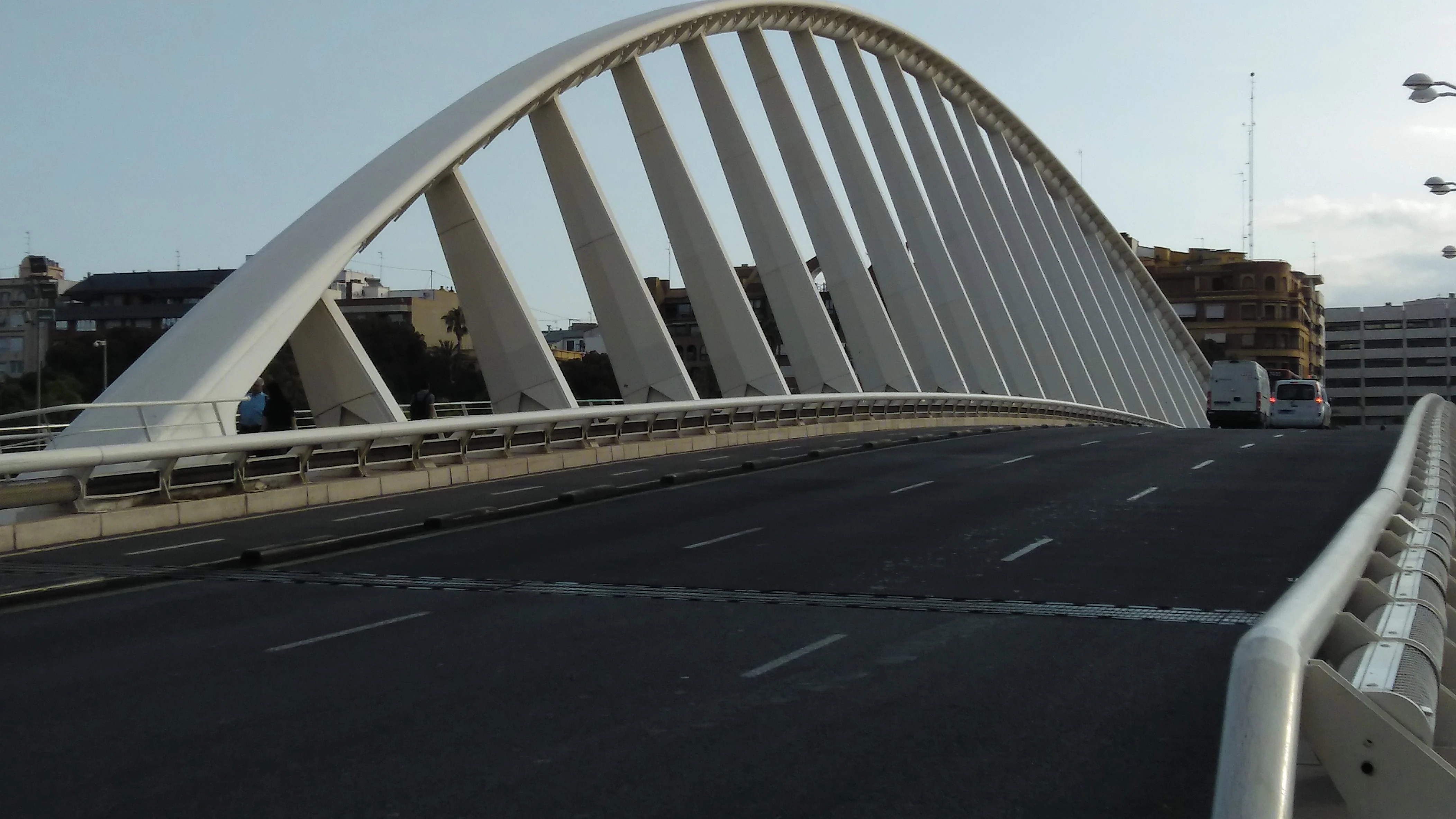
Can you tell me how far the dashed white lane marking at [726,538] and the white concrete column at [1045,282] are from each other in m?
50.8

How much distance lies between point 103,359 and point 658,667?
63234mm

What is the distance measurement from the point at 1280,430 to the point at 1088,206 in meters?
44.3

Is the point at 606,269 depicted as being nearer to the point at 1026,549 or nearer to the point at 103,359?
the point at 1026,549

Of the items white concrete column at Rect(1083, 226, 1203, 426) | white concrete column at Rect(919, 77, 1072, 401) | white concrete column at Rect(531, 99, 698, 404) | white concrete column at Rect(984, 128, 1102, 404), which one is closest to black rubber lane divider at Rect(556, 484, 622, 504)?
white concrete column at Rect(531, 99, 698, 404)

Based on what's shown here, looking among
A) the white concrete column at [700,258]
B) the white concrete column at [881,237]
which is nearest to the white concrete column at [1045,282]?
the white concrete column at [881,237]

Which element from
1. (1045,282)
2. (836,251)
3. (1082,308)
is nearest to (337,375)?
(836,251)

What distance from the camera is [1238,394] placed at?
198ft

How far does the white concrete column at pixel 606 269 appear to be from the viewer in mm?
30734

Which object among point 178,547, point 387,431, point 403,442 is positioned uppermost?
point 387,431

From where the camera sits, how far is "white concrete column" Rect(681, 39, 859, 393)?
3881 cm

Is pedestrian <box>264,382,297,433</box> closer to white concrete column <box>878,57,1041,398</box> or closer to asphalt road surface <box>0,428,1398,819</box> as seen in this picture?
asphalt road surface <box>0,428,1398,819</box>

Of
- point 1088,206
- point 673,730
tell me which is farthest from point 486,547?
point 1088,206

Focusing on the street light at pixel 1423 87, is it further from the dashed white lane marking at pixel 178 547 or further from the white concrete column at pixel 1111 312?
the white concrete column at pixel 1111 312

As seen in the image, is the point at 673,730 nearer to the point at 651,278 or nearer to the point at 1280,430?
the point at 1280,430
